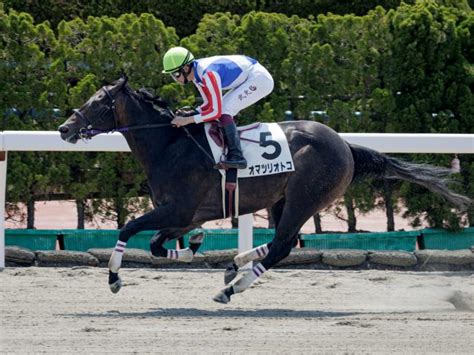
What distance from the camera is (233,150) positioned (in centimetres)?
778

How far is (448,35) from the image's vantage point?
33.1 ft

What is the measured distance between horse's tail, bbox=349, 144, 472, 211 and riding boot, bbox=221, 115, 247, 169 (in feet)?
3.21

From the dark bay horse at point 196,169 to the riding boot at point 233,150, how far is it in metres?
0.17

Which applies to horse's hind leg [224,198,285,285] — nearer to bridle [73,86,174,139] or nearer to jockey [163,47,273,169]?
jockey [163,47,273,169]

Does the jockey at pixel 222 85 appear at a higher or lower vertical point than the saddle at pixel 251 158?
higher

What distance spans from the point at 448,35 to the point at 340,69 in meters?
1.01

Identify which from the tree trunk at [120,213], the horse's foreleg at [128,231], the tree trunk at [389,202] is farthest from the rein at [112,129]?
the tree trunk at [389,202]

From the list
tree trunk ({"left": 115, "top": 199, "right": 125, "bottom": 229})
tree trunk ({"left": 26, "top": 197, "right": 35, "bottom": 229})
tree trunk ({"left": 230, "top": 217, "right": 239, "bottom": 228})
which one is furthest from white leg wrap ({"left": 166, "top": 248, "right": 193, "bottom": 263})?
tree trunk ({"left": 26, "top": 197, "right": 35, "bottom": 229})

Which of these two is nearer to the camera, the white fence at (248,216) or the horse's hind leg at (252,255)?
the horse's hind leg at (252,255)

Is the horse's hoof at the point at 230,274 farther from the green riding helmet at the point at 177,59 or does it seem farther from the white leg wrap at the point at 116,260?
the green riding helmet at the point at 177,59

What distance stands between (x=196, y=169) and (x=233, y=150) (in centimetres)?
31

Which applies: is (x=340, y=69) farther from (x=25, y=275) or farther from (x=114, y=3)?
(x=114, y=3)

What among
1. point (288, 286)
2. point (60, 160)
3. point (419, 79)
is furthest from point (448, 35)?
point (60, 160)

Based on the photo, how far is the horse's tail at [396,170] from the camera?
8.32m
